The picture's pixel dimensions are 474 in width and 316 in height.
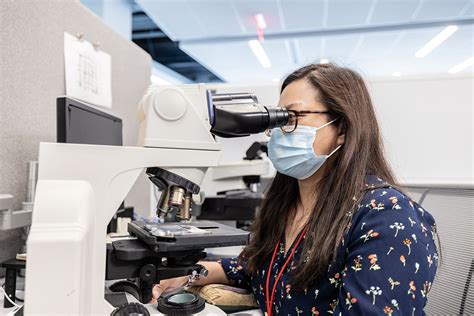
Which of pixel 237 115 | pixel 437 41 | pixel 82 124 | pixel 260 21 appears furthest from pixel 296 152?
pixel 437 41

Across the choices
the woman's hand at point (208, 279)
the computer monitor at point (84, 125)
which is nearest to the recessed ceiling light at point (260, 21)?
the computer monitor at point (84, 125)

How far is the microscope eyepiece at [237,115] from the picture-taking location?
56 cm

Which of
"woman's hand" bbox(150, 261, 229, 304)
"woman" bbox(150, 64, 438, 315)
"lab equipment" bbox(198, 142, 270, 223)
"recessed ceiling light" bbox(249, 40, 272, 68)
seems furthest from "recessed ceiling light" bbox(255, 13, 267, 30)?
"woman's hand" bbox(150, 261, 229, 304)

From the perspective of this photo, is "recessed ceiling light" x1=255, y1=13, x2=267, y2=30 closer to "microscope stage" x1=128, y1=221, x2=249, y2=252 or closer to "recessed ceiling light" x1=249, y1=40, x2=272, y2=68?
"recessed ceiling light" x1=249, y1=40, x2=272, y2=68

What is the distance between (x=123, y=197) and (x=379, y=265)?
0.43 metres

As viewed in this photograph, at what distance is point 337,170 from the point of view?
Answer: 77 centimetres

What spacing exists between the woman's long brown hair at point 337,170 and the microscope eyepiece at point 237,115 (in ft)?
0.72

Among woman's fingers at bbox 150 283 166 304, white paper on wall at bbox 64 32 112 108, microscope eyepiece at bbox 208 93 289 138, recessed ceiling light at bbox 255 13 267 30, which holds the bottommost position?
woman's fingers at bbox 150 283 166 304

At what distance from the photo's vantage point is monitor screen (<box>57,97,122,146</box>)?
2.58ft

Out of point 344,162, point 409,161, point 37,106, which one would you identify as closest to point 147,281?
point 344,162

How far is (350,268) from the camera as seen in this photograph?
2.04ft

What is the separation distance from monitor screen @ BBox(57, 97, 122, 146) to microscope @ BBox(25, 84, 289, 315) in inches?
10.4

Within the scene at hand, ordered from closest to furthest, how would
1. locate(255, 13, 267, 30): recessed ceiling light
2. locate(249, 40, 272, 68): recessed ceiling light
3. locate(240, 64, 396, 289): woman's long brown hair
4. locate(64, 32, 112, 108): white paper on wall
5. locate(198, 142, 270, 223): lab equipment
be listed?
1. locate(240, 64, 396, 289): woman's long brown hair
2. locate(64, 32, 112, 108): white paper on wall
3. locate(198, 142, 270, 223): lab equipment
4. locate(255, 13, 267, 30): recessed ceiling light
5. locate(249, 40, 272, 68): recessed ceiling light

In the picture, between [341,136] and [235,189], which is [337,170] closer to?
[341,136]
